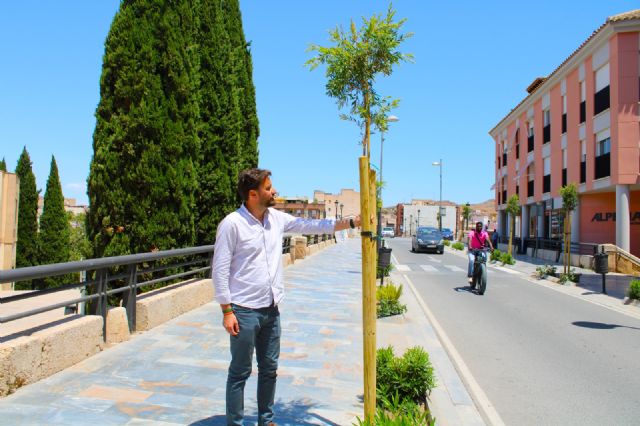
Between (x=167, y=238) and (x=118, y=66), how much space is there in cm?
308

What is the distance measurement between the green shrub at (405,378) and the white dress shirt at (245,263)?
168 centimetres

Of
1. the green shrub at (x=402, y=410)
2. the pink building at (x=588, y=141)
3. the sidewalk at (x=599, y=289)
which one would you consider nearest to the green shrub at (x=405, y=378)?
the green shrub at (x=402, y=410)

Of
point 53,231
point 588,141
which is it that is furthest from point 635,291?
point 53,231

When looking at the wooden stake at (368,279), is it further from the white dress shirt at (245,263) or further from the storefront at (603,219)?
the storefront at (603,219)

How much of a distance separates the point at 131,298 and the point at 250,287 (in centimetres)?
397

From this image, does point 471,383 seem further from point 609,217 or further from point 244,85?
point 609,217

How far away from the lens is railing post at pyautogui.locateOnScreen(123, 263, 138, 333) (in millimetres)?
6703

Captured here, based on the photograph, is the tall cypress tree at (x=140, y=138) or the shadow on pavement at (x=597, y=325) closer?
the tall cypress tree at (x=140, y=138)

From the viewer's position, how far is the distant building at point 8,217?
715 inches

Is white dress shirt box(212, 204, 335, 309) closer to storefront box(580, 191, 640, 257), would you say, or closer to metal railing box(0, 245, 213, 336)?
metal railing box(0, 245, 213, 336)

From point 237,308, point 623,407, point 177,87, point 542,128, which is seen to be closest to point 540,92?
point 542,128

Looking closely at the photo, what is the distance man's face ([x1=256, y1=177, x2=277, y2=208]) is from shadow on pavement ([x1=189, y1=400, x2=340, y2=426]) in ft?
5.80

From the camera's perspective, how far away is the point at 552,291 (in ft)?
47.6

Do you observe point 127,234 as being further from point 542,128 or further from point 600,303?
point 542,128
